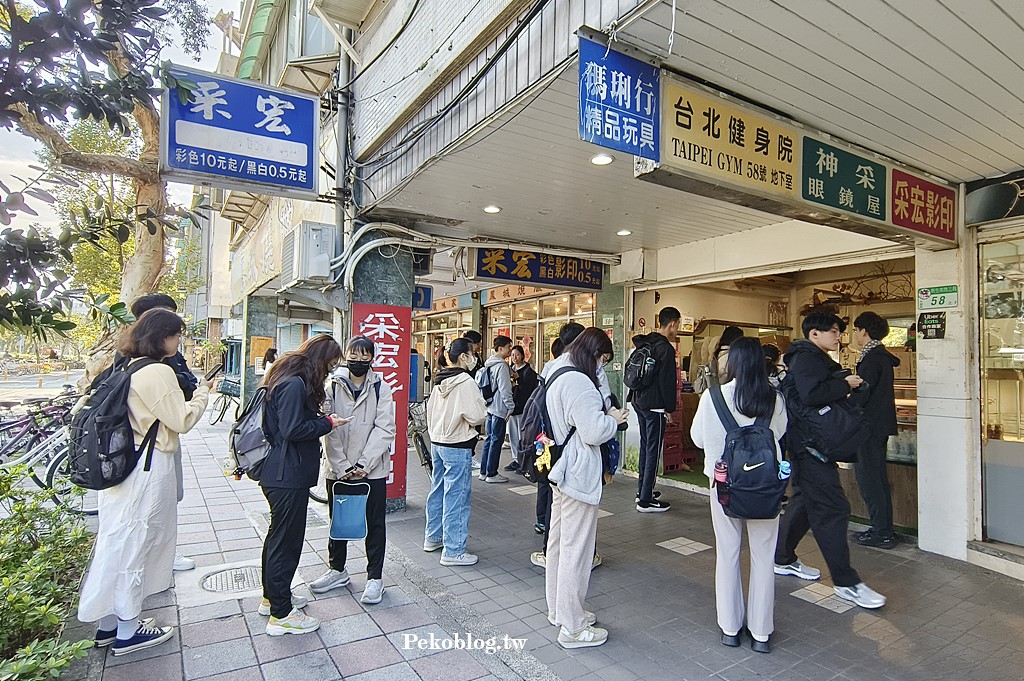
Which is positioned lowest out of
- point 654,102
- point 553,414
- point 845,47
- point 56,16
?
point 553,414

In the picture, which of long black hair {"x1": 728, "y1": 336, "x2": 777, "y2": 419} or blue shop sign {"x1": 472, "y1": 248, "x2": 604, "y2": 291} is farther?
blue shop sign {"x1": 472, "y1": 248, "x2": 604, "y2": 291}

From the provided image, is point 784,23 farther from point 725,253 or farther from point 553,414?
point 725,253

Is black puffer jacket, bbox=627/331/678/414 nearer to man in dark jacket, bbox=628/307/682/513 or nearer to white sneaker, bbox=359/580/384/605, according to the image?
man in dark jacket, bbox=628/307/682/513

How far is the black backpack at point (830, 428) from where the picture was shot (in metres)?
3.70

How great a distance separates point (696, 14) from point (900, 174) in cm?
269

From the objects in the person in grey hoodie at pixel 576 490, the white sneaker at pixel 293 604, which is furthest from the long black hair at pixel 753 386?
the white sneaker at pixel 293 604

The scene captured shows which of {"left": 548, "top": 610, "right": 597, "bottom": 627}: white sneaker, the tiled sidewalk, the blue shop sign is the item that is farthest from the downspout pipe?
{"left": 548, "top": 610, "right": 597, "bottom": 627}: white sneaker

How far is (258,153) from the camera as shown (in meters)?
4.82

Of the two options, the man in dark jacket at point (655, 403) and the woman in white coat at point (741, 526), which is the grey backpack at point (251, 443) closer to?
the woman in white coat at point (741, 526)

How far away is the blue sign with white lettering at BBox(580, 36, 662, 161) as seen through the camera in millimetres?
2641

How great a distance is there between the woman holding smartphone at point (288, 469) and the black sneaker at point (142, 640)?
1.84 feet

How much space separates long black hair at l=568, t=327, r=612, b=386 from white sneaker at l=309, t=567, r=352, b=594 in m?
2.27

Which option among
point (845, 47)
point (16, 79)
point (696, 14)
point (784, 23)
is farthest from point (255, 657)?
point (845, 47)

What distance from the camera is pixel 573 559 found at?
3.26 metres
